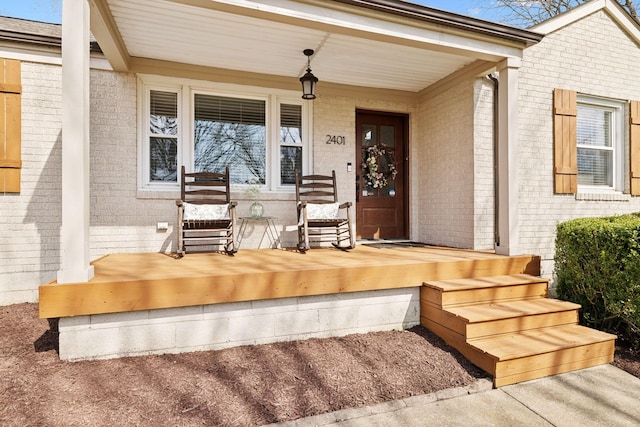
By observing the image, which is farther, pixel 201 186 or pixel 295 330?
pixel 201 186

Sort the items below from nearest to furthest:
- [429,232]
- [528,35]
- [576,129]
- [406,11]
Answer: [406,11]
[528,35]
[576,129]
[429,232]

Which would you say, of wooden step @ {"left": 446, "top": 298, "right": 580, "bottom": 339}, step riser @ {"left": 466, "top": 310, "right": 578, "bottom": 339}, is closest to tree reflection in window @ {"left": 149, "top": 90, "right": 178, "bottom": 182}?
wooden step @ {"left": 446, "top": 298, "right": 580, "bottom": 339}

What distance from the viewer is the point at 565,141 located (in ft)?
15.2

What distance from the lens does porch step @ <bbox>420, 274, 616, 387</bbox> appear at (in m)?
2.44

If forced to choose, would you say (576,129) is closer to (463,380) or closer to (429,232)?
(429,232)

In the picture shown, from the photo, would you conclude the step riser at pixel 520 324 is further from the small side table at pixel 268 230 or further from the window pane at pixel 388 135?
the window pane at pixel 388 135

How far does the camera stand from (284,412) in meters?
2.00

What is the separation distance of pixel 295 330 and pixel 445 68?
358 cm

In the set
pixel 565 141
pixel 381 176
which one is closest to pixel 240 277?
pixel 381 176

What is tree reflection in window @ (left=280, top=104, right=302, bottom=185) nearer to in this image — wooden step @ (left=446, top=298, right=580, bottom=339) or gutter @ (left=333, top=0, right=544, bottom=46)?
gutter @ (left=333, top=0, right=544, bottom=46)

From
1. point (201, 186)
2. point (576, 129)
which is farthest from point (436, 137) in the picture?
point (201, 186)

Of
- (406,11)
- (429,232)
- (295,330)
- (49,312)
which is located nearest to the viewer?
(49,312)

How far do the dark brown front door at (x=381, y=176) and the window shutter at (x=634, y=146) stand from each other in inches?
118

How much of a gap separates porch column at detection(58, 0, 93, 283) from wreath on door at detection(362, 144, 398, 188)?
362cm
